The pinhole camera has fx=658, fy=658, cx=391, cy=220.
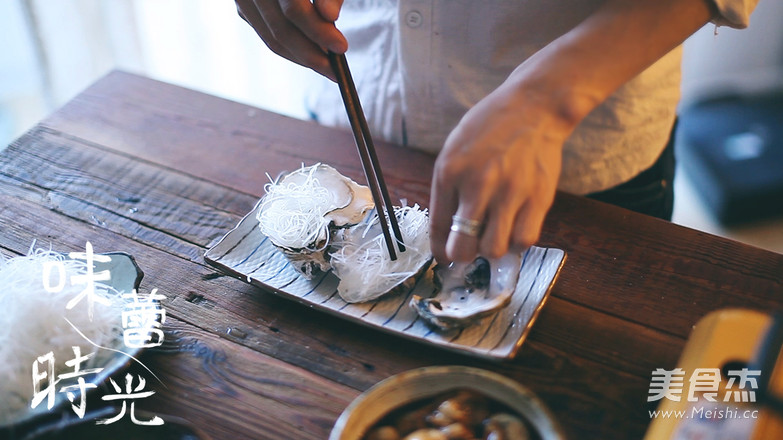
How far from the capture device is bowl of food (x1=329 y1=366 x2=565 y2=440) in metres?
0.72

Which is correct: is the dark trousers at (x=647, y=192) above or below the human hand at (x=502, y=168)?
below

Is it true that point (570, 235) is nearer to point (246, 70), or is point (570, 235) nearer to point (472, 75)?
point (472, 75)

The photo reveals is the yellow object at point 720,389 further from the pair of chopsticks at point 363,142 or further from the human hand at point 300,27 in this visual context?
the human hand at point 300,27

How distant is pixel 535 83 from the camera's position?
0.79m

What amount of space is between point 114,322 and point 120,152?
51 cm

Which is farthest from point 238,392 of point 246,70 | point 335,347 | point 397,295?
point 246,70

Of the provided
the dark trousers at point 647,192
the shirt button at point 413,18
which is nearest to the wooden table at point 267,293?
the dark trousers at point 647,192

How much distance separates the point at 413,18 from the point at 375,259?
41 centimetres

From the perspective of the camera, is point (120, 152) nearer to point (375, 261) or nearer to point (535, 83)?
point (375, 261)

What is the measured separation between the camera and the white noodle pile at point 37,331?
810mm

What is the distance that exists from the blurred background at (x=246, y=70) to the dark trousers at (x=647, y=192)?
1117mm

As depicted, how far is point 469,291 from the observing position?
92 cm

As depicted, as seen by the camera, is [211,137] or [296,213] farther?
[211,137]

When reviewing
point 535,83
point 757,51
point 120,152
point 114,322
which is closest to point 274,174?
point 120,152
